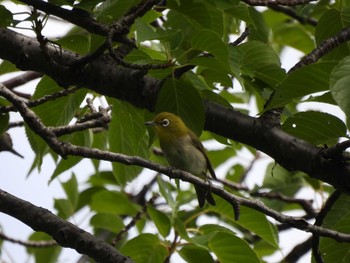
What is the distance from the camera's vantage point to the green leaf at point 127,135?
427cm

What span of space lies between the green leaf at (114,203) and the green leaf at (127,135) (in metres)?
1.09

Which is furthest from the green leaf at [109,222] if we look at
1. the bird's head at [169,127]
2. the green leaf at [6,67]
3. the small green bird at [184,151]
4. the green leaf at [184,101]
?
the green leaf at [184,101]

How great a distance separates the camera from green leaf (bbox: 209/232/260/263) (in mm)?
4234

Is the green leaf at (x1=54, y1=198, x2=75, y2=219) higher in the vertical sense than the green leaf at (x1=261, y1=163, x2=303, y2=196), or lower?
lower

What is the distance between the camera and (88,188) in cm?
764

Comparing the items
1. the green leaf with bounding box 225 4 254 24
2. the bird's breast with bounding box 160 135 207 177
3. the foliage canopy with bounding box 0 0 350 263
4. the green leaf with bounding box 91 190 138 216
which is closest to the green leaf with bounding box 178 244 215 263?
the foliage canopy with bounding box 0 0 350 263

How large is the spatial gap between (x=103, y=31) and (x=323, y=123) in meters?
1.11

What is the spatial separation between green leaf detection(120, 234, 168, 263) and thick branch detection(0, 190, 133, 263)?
40.4 inches

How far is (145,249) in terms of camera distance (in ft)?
15.6

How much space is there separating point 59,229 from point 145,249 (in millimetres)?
1194

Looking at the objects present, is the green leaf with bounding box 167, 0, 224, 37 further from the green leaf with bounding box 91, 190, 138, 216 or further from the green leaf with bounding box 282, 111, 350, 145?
the green leaf with bounding box 91, 190, 138, 216

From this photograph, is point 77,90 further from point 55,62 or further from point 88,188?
point 88,188

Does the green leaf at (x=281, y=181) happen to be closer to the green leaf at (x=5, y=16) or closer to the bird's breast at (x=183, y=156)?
the bird's breast at (x=183, y=156)

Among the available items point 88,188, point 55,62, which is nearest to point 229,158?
point 88,188
